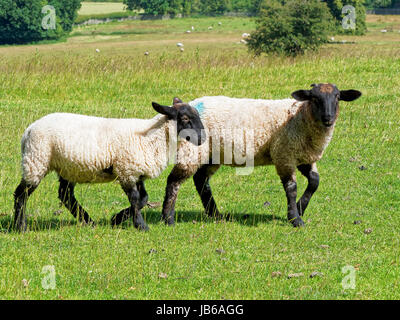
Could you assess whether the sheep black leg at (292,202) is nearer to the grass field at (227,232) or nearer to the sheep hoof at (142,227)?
the grass field at (227,232)

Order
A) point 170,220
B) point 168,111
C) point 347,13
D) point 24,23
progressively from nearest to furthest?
point 168,111 < point 170,220 < point 347,13 < point 24,23

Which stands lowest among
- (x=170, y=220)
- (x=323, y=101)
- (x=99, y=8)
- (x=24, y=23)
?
(x=24, y=23)

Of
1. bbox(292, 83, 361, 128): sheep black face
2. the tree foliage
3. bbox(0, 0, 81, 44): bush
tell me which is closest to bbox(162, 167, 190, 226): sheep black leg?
bbox(292, 83, 361, 128): sheep black face

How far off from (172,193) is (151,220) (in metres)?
0.61

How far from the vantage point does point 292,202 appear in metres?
9.73

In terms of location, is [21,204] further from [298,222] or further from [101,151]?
[298,222]

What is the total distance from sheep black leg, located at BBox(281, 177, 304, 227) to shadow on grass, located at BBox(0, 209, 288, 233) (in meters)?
0.16

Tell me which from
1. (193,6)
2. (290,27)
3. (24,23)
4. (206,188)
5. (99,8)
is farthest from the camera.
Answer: (193,6)

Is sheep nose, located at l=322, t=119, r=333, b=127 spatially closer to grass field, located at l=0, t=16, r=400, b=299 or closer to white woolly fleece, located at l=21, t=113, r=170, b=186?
grass field, located at l=0, t=16, r=400, b=299

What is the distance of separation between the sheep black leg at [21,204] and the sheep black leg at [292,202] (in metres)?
3.64

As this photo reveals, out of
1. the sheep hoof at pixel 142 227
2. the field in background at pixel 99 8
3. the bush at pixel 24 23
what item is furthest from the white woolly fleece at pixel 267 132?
the field in background at pixel 99 8

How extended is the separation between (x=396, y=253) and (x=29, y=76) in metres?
17.3

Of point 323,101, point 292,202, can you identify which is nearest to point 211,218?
point 292,202

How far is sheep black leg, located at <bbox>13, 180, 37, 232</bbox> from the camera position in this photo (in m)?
9.06
